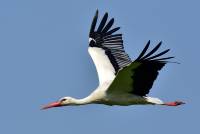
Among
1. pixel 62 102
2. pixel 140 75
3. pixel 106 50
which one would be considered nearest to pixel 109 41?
pixel 106 50

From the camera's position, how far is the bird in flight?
14.5m

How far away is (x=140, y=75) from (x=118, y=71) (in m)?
0.58

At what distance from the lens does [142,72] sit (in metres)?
14.8

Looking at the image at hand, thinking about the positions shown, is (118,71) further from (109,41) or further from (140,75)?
(109,41)

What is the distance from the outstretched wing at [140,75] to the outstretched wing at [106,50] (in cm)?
106

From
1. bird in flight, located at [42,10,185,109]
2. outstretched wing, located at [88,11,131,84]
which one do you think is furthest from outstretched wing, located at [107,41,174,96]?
outstretched wing, located at [88,11,131,84]

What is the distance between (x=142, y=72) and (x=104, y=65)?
7.87 ft

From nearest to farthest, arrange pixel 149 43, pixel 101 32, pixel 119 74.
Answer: pixel 149 43, pixel 119 74, pixel 101 32

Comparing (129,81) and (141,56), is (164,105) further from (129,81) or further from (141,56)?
(141,56)

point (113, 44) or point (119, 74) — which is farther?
point (113, 44)

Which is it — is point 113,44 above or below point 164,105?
above

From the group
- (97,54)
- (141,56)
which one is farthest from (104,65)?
(141,56)

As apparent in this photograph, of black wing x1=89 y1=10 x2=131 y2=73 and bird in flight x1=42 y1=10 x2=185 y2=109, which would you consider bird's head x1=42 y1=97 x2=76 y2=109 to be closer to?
bird in flight x1=42 y1=10 x2=185 y2=109

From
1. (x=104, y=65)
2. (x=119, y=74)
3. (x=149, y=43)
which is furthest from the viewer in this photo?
(x=104, y=65)
